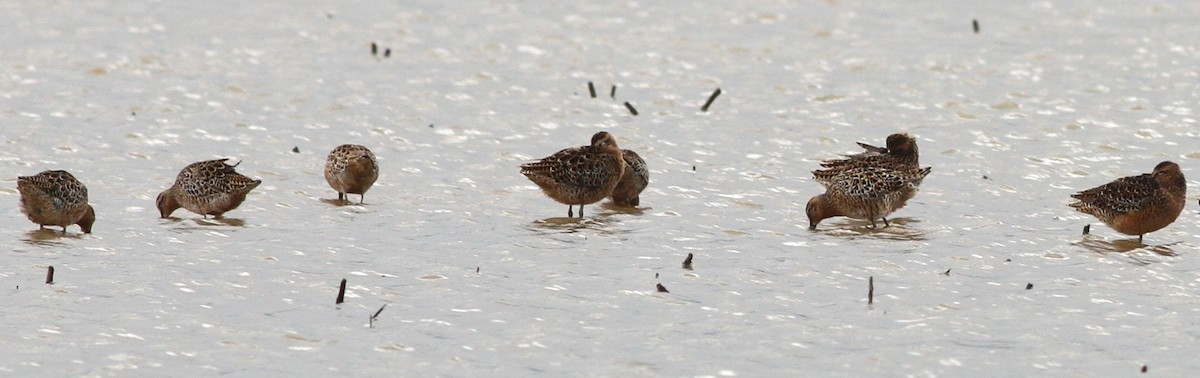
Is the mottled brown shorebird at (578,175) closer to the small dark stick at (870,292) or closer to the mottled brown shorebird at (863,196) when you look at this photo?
the mottled brown shorebird at (863,196)

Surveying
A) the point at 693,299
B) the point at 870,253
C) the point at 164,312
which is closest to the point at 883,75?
the point at 870,253

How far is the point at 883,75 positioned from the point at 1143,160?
684 cm

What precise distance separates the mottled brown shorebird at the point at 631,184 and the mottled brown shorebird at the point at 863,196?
1969mm

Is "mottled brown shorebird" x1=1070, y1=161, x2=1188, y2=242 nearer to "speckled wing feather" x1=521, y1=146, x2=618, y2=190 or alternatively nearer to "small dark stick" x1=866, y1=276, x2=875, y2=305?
"small dark stick" x1=866, y1=276, x2=875, y2=305

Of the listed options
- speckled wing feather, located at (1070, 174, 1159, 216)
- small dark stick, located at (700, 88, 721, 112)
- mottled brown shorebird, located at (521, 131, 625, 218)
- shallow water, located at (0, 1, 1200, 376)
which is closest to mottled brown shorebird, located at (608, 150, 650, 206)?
shallow water, located at (0, 1, 1200, 376)

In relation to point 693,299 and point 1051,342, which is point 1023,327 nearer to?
point 1051,342

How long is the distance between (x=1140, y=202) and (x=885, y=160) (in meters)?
3.05

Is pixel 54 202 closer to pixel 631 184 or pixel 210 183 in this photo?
pixel 210 183

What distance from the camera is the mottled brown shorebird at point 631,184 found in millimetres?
18641

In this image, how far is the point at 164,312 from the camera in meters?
13.3

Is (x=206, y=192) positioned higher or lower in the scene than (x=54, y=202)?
higher

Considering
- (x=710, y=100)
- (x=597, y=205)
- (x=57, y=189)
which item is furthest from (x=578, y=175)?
(x=710, y=100)

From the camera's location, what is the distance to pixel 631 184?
18672 millimetres

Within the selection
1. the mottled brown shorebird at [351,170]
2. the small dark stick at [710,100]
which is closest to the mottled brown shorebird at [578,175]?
the mottled brown shorebird at [351,170]
